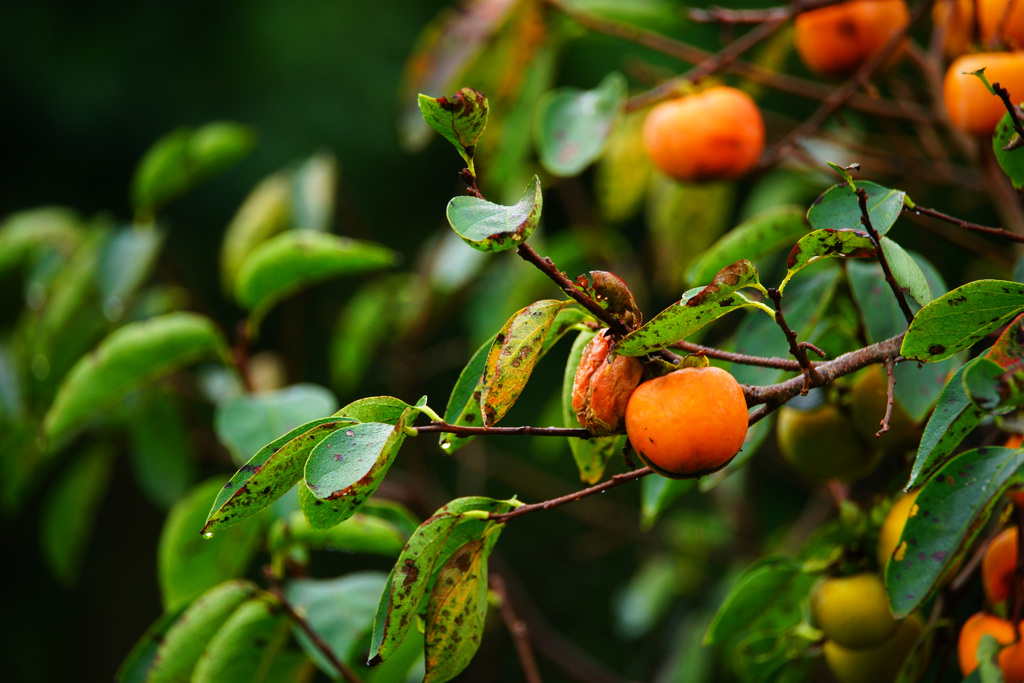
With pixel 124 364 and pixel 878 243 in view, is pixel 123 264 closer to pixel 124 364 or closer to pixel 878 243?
pixel 124 364

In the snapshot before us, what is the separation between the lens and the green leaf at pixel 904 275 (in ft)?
1.28

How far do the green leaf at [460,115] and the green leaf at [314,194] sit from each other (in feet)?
2.10

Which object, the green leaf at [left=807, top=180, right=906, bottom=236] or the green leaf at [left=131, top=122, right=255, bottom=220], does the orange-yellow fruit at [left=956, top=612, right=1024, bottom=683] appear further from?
the green leaf at [left=131, top=122, right=255, bottom=220]

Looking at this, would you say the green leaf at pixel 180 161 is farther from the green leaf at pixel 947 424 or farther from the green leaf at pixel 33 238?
the green leaf at pixel 947 424

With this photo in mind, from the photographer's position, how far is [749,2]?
1771mm

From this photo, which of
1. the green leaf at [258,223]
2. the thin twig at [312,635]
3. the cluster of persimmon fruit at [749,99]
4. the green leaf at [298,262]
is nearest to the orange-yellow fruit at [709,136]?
the cluster of persimmon fruit at [749,99]

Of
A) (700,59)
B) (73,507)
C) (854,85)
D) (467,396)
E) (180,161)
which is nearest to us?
(467,396)

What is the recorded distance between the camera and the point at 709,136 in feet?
2.27

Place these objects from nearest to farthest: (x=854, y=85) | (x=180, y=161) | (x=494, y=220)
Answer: (x=494, y=220) → (x=854, y=85) → (x=180, y=161)

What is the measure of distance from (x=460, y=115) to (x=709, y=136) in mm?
423

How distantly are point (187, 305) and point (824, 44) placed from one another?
835 millimetres

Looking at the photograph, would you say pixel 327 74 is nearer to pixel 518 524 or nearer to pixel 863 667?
pixel 518 524

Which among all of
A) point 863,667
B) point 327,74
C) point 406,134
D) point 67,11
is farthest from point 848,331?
point 67,11

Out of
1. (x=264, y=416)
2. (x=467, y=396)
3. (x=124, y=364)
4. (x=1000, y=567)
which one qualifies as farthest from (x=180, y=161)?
(x=1000, y=567)
